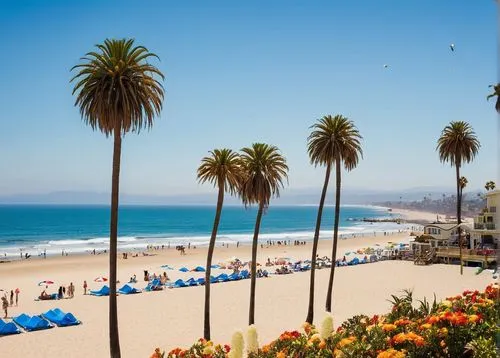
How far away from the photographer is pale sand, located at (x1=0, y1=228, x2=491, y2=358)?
103ft

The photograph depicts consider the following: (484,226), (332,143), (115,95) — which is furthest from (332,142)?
(484,226)

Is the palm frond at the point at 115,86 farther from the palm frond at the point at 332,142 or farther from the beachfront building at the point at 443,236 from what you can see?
the beachfront building at the point at 443,236

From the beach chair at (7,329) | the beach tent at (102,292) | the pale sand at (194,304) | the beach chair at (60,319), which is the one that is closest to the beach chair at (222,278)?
the pale sand at (194,304)

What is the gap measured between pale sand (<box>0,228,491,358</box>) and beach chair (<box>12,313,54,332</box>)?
70 centimetres

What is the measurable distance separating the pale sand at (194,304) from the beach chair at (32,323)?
70 centimetres

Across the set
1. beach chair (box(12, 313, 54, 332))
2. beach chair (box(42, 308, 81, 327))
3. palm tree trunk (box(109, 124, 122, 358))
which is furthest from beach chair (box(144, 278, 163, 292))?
palm tree trunk (box(109, 124, 122, 358))

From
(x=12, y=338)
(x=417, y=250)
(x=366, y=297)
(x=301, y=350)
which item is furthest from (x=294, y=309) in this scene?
(x=417, y=250)

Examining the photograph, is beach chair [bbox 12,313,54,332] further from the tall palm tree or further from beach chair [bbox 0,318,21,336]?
the tall palm tree

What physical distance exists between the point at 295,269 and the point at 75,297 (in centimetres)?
3204

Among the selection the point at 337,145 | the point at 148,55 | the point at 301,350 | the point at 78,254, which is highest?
the point at 148,55

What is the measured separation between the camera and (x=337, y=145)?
33750 mm

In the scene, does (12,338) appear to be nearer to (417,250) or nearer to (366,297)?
(366,297)

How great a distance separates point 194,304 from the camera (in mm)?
44438

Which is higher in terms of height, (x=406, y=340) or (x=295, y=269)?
(x=406, y=340)
